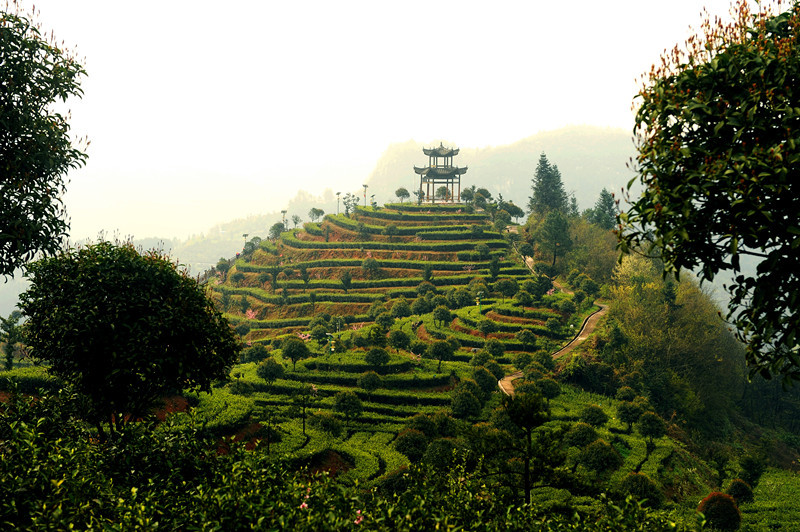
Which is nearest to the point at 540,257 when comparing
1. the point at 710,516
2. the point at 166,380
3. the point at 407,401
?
the point at 407,401

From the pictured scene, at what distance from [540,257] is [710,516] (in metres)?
57.0

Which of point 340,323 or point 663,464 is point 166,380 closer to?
point 663,464

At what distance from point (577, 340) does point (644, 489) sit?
30139mm

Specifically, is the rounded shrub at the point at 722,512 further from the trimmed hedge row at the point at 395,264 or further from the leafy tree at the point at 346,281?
the leafy tree at the point at 346,281

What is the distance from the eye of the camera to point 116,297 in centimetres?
1767

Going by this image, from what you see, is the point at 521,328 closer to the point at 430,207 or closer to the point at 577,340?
the point at 577,340

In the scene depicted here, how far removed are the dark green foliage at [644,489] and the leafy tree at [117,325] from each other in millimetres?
21678

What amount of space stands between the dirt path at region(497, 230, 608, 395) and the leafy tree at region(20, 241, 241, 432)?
3073 cm

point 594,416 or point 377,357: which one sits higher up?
point 377,357

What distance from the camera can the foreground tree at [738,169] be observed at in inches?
422

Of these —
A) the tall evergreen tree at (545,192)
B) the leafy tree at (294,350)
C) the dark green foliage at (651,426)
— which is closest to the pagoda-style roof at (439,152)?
the tall evergreen tree at (545,192)

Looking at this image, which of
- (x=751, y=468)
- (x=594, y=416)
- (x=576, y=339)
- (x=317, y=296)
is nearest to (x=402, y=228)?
(x=317, y=296)

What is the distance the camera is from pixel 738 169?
34.5ft

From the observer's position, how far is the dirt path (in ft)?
154
